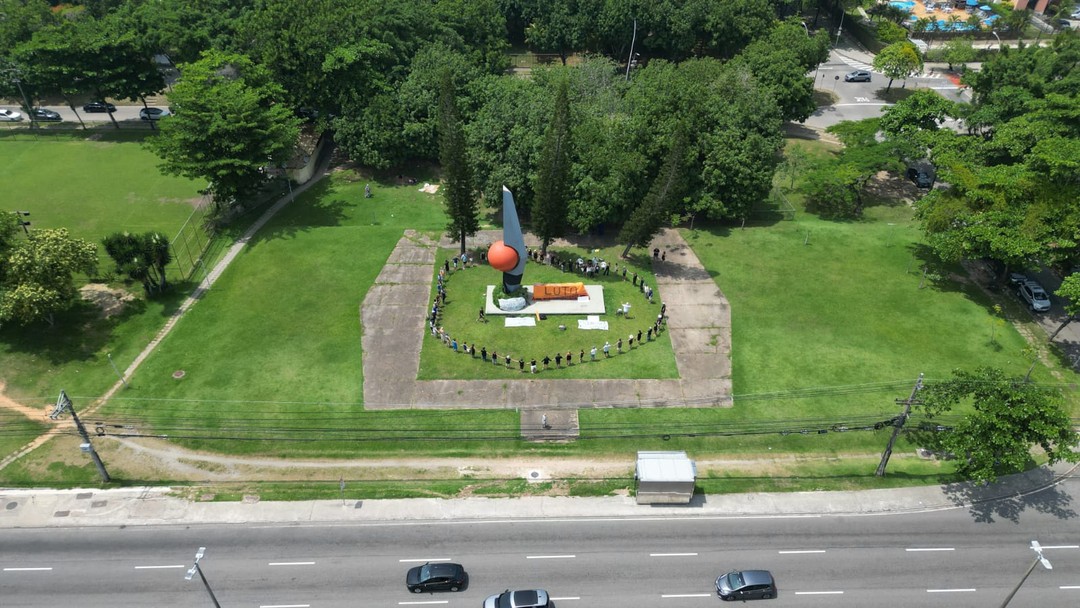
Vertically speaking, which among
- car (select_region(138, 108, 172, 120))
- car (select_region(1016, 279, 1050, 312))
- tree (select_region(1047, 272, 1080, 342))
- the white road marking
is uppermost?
tree (select_region(1047, 272, 1080, 342))

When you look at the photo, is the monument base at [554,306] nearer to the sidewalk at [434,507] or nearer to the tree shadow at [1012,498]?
the sidewalk at [434,507]

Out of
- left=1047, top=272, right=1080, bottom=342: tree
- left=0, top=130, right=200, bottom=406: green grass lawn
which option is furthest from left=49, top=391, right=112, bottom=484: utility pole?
left=1047, top=272, right=1080, bottom=342: tree

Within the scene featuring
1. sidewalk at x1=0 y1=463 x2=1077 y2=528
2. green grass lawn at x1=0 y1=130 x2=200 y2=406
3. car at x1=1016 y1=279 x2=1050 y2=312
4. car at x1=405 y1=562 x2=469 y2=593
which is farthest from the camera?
car at x1=1016 y1=279 x2=1050 y2=312

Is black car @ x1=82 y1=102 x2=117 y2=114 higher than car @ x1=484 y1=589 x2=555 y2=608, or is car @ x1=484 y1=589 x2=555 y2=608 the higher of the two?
black car @ x1=82 y1=102 x2=117 y2=114

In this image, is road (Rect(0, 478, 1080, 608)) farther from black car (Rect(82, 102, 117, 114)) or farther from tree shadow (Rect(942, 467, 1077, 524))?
black car (Rect(82, 102, 117, 114))

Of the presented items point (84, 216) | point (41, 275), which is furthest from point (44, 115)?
point (41, 275)
